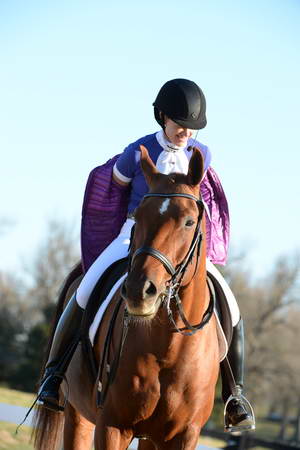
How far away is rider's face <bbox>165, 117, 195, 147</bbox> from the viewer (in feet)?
19.4

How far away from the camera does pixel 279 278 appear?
179ft

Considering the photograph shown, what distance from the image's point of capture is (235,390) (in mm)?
6105

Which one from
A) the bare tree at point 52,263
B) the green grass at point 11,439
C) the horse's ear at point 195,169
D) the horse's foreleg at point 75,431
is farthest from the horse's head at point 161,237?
the bare tree at point 52,263

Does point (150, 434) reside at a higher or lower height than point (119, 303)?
lower

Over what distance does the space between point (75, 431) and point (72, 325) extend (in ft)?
2.99

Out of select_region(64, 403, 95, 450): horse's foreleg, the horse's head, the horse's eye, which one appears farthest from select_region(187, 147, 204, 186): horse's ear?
select_region(64, 403, 95, 450): horse's foreleg

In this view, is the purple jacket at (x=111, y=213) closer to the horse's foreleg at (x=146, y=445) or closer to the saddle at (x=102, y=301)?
the saddle at (x=102, y=301)

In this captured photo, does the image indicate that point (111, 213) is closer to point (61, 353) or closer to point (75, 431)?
point (61, 353)

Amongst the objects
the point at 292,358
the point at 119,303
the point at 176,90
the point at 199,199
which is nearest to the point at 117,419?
the point at 119,303

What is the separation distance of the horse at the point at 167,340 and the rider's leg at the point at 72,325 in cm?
56

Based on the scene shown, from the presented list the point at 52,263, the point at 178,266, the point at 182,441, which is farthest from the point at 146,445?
the point at 52,263

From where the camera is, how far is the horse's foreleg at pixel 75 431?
662 cm

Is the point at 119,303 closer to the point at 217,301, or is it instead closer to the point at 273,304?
the point at 217,301

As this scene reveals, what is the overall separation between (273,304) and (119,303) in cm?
4921
